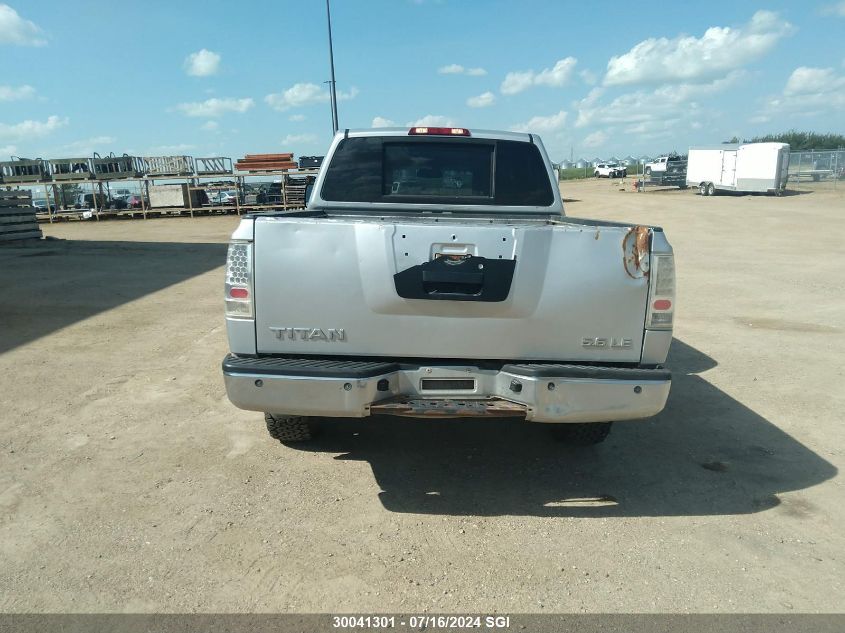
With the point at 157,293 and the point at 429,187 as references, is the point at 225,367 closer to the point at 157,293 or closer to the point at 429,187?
the point at 429,187

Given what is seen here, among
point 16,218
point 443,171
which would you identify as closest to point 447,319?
point 443,171

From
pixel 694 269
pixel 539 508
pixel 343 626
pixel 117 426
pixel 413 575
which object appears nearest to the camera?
pixel 343 626

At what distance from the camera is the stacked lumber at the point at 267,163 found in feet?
106

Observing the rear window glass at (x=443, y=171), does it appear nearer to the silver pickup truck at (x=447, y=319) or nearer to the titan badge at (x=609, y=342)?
the silver pickup truck at (x=447, y=319)

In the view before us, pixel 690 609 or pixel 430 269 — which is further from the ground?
pixel 430 269

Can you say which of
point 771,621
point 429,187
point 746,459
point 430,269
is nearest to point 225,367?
point 430,269

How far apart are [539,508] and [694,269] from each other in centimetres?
1077

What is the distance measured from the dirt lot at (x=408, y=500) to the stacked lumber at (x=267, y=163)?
1062 inches

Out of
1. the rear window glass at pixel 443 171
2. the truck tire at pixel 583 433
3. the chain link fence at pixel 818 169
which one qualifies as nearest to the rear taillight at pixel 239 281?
the rear window glass at pixel 443 171

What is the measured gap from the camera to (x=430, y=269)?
3139 mm

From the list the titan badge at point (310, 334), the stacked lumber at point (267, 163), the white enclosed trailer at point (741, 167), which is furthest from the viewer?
the white enclosed trailer at point (741, 167)

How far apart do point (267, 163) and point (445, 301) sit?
31602 millimetres

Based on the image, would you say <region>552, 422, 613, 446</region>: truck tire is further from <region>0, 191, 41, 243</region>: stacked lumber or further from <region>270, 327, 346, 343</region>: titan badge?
<region>0, 191, 41, 243</region>: stacked lumber

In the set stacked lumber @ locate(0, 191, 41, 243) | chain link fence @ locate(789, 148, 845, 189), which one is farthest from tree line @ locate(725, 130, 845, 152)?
stacked lumber @ locate(0, 191, 41, 243)
